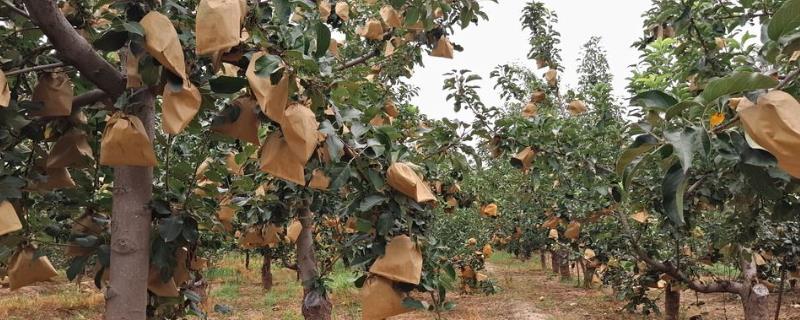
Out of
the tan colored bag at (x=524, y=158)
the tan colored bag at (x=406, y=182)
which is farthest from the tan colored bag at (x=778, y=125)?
the tan colored bag at (x=524, y=158)

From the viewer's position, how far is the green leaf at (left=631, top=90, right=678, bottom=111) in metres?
0.86

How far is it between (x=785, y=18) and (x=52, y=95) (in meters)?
1.28

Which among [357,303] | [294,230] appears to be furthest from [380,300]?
[357,303]

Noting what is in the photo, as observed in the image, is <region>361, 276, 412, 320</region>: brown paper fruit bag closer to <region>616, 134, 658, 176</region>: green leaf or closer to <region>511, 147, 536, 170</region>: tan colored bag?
<region>616, 134, 658, 176</region>: green leaf

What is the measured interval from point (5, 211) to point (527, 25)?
329 centimetres

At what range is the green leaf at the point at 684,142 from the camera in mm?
701

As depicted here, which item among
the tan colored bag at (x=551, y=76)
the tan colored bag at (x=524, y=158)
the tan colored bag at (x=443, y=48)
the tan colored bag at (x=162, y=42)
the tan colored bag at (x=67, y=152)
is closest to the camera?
the tan colored bag at (x=162, y=42)

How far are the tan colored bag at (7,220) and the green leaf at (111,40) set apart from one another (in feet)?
1.07

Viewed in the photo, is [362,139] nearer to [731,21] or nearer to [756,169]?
[756,169]

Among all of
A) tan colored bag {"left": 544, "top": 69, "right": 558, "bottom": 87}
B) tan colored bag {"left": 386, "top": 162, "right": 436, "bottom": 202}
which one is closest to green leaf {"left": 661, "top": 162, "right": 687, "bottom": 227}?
tan colored bag {"left": 386, "top": 162, "right": 436, "bottom": 202}

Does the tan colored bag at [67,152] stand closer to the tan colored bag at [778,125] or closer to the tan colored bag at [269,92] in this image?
the tan colored bag at [269,92]

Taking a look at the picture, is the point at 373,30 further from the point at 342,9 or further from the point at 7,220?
the point at 7,220

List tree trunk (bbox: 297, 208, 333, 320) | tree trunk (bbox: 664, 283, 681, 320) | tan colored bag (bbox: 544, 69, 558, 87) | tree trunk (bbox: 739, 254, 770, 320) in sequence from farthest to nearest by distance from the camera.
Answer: tree trunk (bbox: 664, 283, 681, 320) → tree trunk (bbox: 739, 254, 770, 320) → tan colored bag (bbox: 544, 69, 558, 87) → tree trunk (bbox: 297, 208, 333, 320)

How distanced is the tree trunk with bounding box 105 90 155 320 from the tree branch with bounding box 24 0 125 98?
0.23 ft
